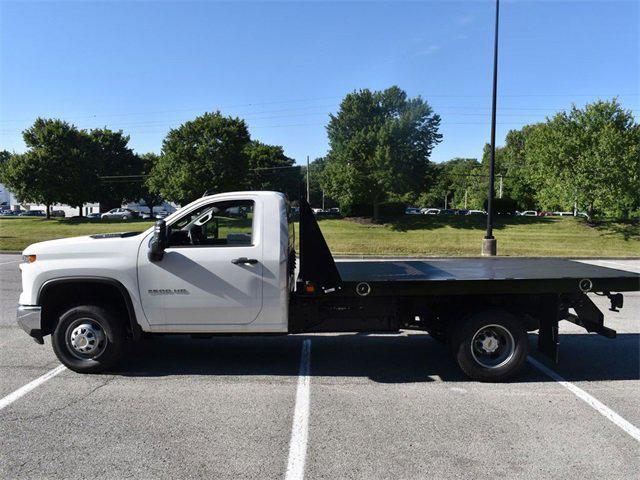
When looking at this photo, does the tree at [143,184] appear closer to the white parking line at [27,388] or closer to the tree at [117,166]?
the tree at [117,166]

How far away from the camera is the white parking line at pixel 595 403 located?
402cm

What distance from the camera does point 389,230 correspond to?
3219cm

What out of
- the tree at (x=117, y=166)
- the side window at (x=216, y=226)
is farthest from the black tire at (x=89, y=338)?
the tree at (x=117, y=166)

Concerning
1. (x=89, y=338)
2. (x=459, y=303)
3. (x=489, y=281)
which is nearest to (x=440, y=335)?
(x=459, y=303)

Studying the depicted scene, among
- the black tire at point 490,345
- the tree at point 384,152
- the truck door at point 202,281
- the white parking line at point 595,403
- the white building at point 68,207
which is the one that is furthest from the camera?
the white building at point 68,207

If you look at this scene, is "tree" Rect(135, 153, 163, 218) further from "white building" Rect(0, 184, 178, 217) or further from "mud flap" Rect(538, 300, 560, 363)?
"mud flap" Rect(538, 300, 560, 363)

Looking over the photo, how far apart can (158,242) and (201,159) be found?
37.3m

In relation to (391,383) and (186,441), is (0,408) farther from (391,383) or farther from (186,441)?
(391,383)

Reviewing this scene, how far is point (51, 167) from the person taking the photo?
43.1 meters

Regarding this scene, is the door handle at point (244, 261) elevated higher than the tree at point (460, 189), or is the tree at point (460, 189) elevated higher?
the tree at point (460, 189)

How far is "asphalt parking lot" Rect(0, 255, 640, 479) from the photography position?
3.42m

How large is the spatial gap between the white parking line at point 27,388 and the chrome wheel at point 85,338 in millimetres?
391

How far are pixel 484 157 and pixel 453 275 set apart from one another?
281 feet

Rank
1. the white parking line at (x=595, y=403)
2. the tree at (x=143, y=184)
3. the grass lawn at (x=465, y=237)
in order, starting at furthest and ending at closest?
the tree at (x=143, y=184) < the grass lawn at (x=465, y=237) < the white parking line at (x=595, y=403)
